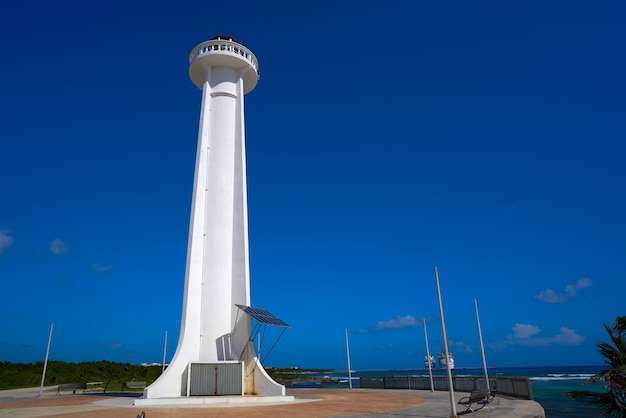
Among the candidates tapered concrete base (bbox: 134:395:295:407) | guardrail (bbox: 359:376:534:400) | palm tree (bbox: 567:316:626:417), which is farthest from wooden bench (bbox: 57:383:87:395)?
palm tree (bbox: 567:316:626:417)

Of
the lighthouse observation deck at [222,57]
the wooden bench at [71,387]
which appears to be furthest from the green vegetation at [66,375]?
the lighthouse observation deck at [222,57]

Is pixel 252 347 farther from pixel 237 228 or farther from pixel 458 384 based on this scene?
pixel 458 384

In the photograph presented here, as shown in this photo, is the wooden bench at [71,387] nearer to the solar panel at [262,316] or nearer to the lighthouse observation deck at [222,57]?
the solar panel at [262,316]

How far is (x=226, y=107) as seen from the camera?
2936 cm

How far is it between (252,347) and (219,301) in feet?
10.9

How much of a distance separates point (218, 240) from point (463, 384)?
17.3 meters

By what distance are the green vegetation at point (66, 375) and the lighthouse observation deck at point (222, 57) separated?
2664cm

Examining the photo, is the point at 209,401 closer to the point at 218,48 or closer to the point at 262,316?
the point at 262,316

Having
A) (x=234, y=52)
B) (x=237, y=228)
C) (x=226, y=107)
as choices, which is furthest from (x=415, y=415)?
(x=234, y=52)

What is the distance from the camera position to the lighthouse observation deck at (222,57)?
29578 mm

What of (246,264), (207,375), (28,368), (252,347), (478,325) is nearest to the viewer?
(478,325)

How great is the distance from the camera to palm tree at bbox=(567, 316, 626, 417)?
44.7ft

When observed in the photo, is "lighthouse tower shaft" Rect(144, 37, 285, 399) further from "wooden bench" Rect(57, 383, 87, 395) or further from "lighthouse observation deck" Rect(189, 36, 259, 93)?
"wooden bench" Rect(57, 383, 87, 395)

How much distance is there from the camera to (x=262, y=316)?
23859mm
